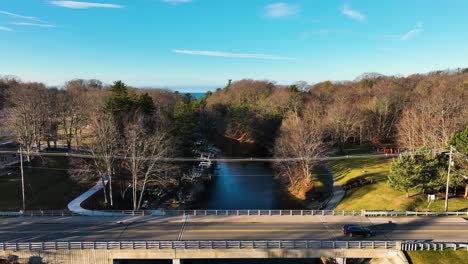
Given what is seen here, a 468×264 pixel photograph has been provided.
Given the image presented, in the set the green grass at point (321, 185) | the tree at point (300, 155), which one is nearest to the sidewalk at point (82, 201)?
the tree at point (300, 155)

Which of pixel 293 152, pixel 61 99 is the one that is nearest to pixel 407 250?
pixel 293 152

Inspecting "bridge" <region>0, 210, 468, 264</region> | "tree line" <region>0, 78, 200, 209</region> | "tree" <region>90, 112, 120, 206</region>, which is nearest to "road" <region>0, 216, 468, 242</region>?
"bridge" <region>0, 210, 468, 264</region>

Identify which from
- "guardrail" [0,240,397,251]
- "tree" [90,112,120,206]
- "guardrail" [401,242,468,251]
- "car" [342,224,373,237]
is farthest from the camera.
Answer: "tree" [90,112,120,206]

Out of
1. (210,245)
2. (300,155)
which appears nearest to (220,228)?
(210,245)

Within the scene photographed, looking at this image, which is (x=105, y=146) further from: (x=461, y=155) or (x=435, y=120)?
(x=435, y=120)

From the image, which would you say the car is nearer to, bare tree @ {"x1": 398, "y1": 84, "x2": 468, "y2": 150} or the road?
the road

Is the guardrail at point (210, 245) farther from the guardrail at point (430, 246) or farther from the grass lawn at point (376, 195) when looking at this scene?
the grass lawn at point (376, 195)
